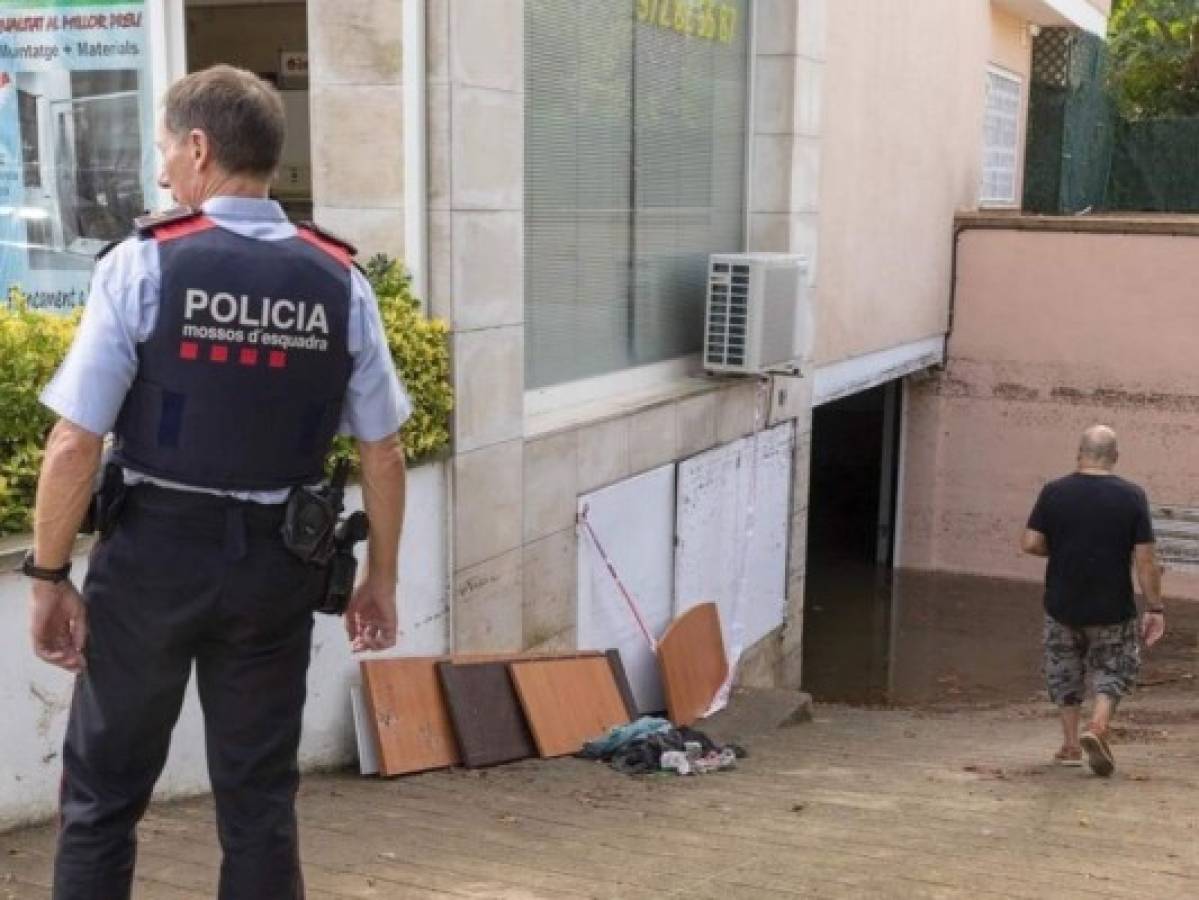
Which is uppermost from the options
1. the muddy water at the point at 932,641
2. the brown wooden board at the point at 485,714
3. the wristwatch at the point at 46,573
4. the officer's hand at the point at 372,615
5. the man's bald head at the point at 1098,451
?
the wristwatch at the point at 46,573

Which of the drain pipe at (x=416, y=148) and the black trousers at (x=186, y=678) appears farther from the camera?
the drain pipe at (x=416, y=148)

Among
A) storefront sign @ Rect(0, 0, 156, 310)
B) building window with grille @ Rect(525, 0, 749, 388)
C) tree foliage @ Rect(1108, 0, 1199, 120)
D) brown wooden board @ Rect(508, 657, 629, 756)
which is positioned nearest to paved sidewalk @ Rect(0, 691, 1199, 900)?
brown wooden board @ Rect(508, 657, 629, 756)

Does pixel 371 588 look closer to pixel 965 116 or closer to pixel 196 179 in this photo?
pixel 196 179

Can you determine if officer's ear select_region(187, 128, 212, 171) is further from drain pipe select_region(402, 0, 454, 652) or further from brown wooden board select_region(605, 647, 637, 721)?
brown wooden board select_region(605, 647, 637, 721)

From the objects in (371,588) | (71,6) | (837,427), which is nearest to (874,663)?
(837,427)

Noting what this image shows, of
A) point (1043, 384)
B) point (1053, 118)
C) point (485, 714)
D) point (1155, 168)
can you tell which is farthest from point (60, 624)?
point (1155, 168)

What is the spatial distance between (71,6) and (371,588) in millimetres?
4876

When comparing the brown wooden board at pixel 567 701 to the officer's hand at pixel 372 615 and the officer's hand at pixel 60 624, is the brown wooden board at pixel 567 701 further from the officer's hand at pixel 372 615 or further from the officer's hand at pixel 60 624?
the officer's hand at pixel 60 624

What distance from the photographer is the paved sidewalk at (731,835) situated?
4.46 meters

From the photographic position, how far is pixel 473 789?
5.95 meters

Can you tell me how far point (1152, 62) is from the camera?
2581 centimetres

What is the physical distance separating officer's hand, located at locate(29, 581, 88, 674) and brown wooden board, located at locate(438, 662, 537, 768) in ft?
11.2

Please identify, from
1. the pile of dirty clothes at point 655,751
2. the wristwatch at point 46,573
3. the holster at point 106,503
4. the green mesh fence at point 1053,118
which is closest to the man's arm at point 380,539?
the holster at point 106,503

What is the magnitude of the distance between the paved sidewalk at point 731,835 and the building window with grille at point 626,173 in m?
2.55
